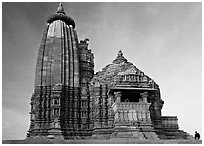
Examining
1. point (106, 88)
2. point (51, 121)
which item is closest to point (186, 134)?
point (106, 88)

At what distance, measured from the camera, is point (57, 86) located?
82.5ft

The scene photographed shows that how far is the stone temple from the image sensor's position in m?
22.2

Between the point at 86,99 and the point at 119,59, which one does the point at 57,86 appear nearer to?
the point at 86,99

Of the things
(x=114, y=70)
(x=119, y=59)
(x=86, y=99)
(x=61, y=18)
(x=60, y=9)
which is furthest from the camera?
(x=60, y=9)

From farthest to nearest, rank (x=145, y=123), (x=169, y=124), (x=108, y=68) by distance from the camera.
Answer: (x=108, y=68)
(x=169, y=124)
(x=145, y=123)

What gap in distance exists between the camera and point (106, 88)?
26094mm

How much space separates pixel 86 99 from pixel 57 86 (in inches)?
126

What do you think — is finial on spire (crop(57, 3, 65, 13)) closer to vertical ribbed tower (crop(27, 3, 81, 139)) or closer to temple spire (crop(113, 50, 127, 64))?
vertical ribbed tower (crop(27, 3, 81, 139))

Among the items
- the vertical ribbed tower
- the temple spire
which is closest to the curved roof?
the vertical ribbed tower

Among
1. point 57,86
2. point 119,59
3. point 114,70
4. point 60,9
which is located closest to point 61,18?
point 60,9

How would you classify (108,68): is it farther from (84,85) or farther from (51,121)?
(51,121)

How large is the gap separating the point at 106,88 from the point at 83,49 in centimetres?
627

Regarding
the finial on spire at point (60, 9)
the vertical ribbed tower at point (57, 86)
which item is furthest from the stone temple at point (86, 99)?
the finial on spire at point (60, 9)

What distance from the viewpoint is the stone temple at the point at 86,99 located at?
72.9 feet
